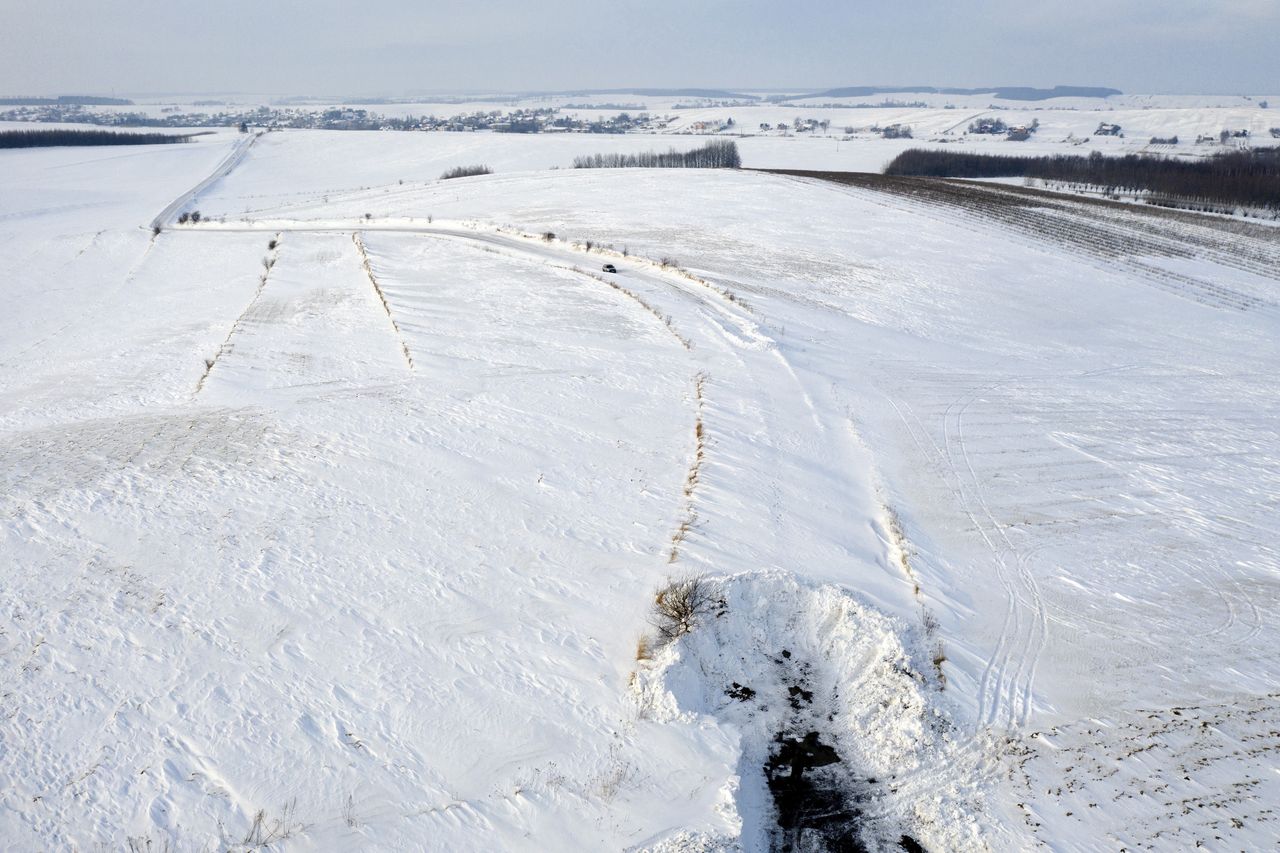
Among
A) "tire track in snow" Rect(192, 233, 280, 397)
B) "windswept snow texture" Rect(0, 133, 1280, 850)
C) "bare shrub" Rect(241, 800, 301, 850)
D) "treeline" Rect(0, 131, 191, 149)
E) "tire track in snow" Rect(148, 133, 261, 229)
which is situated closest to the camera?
"bare shrub" Rect(241, 800, 301, 850)

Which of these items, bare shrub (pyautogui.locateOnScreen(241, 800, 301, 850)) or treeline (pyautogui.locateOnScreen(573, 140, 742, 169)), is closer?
bare shrub (pyautogui.locateOnScreen(241, 800, 301, 850))

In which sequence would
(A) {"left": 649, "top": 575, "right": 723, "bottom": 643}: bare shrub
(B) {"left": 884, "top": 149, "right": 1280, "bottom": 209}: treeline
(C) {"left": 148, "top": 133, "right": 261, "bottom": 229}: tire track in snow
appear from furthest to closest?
1. (B) {"left": 884, "top": 149, "right": 1280, "bottom": 209}: treeline
2. (C) {"left": 148, "top": 133, "right": 261, "bottom": 229}: tire track in snow
3. (A) {"left": 649, "top": 575, "right": 723, "bottom": 643}: bare shrub

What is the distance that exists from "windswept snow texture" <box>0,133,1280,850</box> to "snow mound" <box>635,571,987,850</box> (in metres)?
0.05

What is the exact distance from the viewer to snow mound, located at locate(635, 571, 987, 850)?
10055 millimetres

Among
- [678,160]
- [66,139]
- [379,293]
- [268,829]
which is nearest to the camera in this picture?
[268,829]

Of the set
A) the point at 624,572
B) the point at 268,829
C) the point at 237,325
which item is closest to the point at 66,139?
the point at 237,325

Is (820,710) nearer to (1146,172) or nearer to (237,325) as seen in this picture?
(237,325)

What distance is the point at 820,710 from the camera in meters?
11.9

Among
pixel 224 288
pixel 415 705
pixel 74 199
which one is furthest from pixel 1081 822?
pixel 74 199

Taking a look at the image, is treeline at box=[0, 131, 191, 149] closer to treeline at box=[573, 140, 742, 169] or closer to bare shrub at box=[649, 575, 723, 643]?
treeline at box=[573, 140, 742, 169]

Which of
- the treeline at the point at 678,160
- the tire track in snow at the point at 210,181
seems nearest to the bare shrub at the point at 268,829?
the tire track in snow at the point at 210,181

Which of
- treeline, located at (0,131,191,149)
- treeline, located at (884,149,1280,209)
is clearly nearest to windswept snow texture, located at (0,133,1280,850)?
treeline, located at (884,149,1280,209)

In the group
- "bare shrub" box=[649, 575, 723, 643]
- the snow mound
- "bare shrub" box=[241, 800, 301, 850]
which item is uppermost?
"bare shrub" box=[649, 575, 723, 643]

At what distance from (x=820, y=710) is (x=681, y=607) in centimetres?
274
